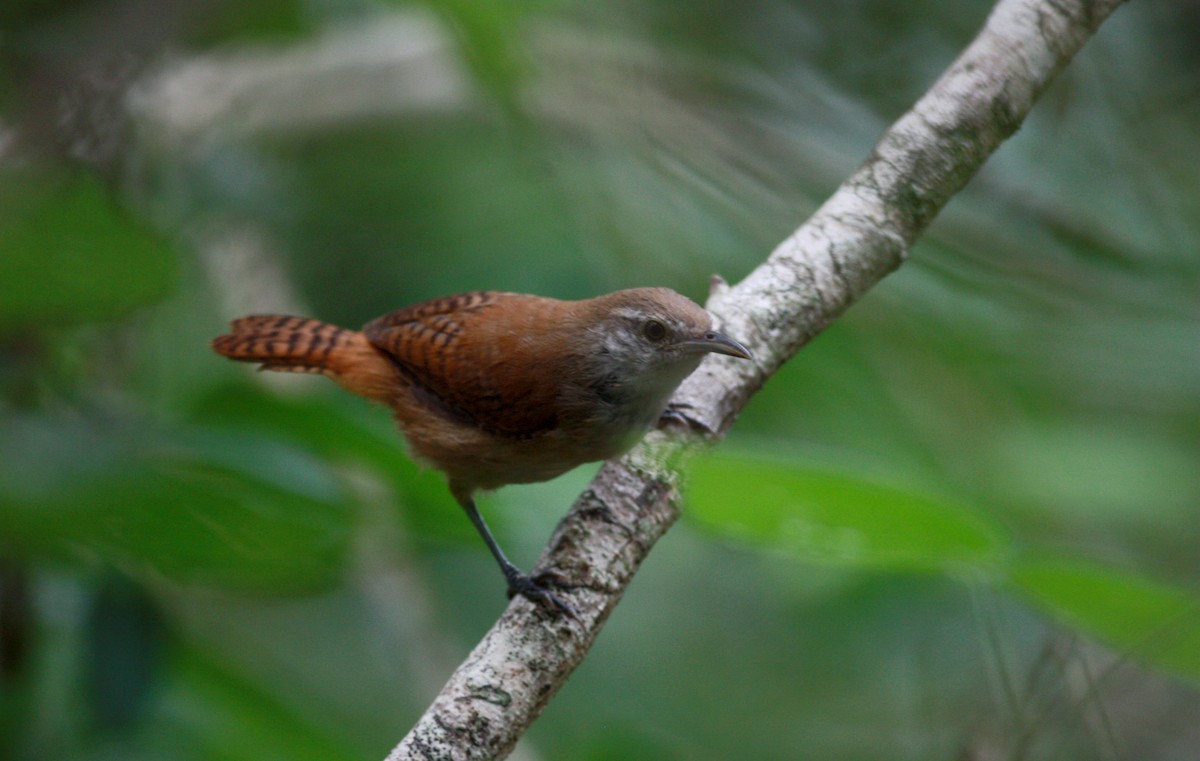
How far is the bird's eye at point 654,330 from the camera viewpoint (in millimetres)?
3286

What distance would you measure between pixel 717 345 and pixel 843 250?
1.42 ft

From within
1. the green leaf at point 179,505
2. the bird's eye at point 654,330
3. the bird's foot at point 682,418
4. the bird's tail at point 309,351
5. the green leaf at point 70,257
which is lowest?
the green leaf at point 179,505

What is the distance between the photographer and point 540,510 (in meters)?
3.48

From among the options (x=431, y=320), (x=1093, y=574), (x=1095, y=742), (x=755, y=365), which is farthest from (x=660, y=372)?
(x=1095, y=742)

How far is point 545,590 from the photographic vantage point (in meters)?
2.65

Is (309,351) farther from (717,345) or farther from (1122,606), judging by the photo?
(1122,606)

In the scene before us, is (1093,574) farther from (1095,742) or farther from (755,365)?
(755,365)

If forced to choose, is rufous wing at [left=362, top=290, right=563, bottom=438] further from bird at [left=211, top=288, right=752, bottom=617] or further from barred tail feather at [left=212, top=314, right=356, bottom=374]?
barred tail feather at [left=212, top=314, right=356, bottom=374]

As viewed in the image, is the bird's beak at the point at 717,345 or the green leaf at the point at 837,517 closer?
the green leaf at the point at 837,517

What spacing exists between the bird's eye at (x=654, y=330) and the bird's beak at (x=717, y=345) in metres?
0.15

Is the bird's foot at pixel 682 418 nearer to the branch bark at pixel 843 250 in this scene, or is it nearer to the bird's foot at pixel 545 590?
the branch bark at pixel 843 250

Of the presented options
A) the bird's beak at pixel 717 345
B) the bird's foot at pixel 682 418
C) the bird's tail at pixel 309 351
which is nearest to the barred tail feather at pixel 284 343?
the bird's tail at pixel 309 351

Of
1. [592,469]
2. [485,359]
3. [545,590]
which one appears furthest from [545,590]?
[592,469]

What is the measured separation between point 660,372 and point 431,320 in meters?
0.89
